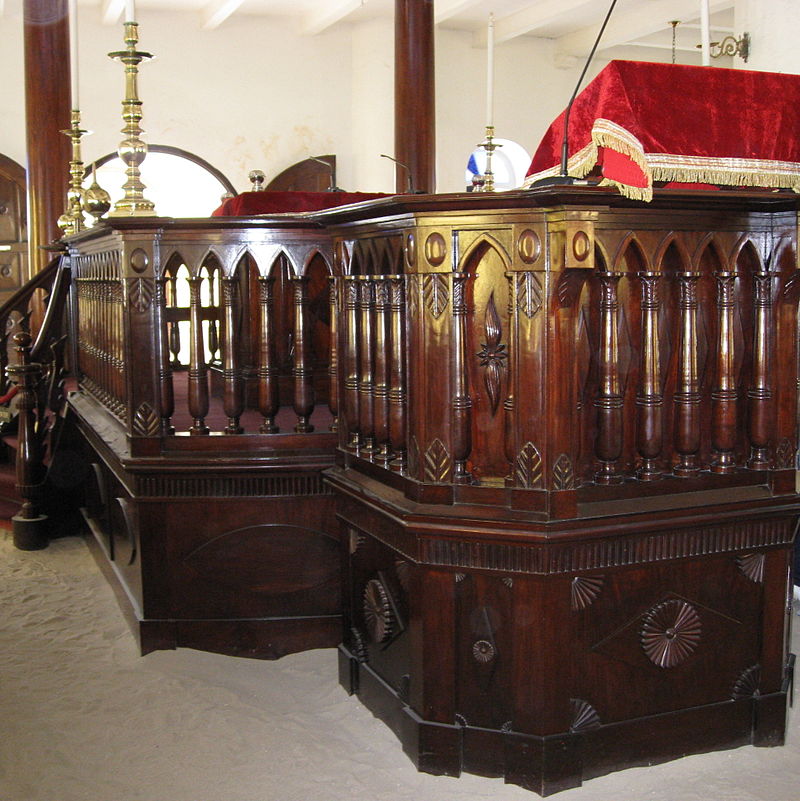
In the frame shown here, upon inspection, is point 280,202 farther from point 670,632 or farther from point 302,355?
point 670,632

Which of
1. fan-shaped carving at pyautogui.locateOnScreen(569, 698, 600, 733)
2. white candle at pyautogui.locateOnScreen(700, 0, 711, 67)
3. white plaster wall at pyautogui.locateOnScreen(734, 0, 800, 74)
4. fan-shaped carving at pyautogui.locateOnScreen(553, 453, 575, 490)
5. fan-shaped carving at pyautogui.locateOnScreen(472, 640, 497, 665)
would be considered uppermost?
white plaster wall at pyautogui.locateOnScreen(734, 0, 800, 74)

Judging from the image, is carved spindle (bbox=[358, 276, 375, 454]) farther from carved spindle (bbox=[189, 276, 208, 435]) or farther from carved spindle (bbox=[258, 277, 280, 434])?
carved spindle (bbox=[189, 276, 208, 435])

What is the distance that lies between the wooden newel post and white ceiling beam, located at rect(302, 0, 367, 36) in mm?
6824

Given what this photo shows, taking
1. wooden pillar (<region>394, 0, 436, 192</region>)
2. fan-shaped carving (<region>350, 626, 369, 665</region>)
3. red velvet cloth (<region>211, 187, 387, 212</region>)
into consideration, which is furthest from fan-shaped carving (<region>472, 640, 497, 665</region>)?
wooden pillar (<region>394, 0, 436, 192</region>)

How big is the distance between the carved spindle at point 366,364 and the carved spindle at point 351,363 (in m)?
0.03

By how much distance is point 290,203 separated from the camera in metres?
4.49

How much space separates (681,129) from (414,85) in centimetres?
681

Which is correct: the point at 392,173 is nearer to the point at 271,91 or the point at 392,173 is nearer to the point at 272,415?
the point at 271,91

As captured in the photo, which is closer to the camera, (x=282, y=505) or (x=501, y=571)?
(x=501, y=571)

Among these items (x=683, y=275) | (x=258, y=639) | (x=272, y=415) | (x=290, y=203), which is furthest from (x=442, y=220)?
(x=290, y=203)

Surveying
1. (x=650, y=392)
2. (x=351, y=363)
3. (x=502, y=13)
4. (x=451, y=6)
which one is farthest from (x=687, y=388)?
(x=502, y=13)

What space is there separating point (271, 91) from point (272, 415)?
9338 millimetres

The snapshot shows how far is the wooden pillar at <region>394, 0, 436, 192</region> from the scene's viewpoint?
29.6ft

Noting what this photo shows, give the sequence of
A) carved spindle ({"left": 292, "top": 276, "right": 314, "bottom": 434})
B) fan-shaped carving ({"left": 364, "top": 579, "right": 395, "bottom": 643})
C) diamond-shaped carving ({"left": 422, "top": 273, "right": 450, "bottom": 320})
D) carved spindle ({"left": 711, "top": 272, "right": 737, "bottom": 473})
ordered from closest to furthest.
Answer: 1. diamond-shaped carving ({"left": 422, "top": 273, "right": 450, "bottom": 320})
2. carved spindle ({"left": 711, "top": 272, "right": 737, "bottom": 473})
3. fan-shaped carving ({"left": 364, "top": 579, "right": 395, "bottom": 643})
4. carved spindle ({"left": 292, "top": 276, "right": 314, "bottom": 434})
